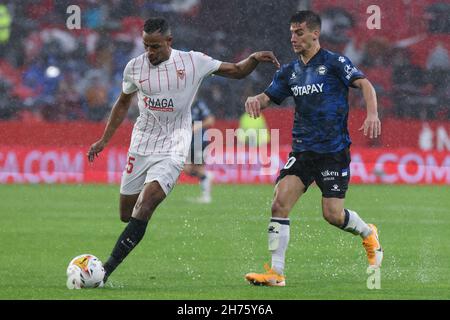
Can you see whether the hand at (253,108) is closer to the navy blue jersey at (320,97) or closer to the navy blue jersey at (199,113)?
the navy blue jersey at (320,97)

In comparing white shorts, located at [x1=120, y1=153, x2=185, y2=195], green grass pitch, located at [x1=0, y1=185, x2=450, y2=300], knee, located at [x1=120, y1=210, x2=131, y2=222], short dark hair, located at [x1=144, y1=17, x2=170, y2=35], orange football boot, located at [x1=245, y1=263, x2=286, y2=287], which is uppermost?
short dark hair, located at [x1=144, y1=17, x2=170, y2=35]

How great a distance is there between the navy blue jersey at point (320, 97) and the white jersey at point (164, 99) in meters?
0.68

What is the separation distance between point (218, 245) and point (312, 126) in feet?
11.4

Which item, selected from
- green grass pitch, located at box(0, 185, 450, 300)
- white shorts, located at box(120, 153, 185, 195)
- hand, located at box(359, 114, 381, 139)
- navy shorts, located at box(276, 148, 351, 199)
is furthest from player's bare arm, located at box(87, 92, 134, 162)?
hand, located at box(359, 114, 381, 139)

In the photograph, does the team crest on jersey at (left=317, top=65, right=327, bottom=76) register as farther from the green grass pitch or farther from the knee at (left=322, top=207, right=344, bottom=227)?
the green grass pitch

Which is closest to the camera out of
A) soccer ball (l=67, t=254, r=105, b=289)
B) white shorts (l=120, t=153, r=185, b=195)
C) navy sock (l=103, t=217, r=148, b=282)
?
soccer ball (l=67, t=254, r=105, b=289)

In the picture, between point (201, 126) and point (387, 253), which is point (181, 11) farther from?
point (387, 253)

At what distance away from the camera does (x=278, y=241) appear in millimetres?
9148

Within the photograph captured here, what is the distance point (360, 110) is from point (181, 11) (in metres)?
3.91

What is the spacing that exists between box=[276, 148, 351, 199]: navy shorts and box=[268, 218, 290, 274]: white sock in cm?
38

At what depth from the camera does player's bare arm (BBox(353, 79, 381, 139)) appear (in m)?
8.52

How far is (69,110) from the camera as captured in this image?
2236 centimetres

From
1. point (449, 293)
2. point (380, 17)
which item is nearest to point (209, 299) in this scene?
point (449, 293)

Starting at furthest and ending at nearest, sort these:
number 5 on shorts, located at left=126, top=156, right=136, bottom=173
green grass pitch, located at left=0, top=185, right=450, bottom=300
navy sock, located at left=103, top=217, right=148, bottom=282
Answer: number 5 on shorts, located at left=126, top=156, right=136, bottom=173, navy sock, located at left=103, top=217, right=148, bottom=282, green grass pitch, located at left=0, top=185, right=450, bottom=300
